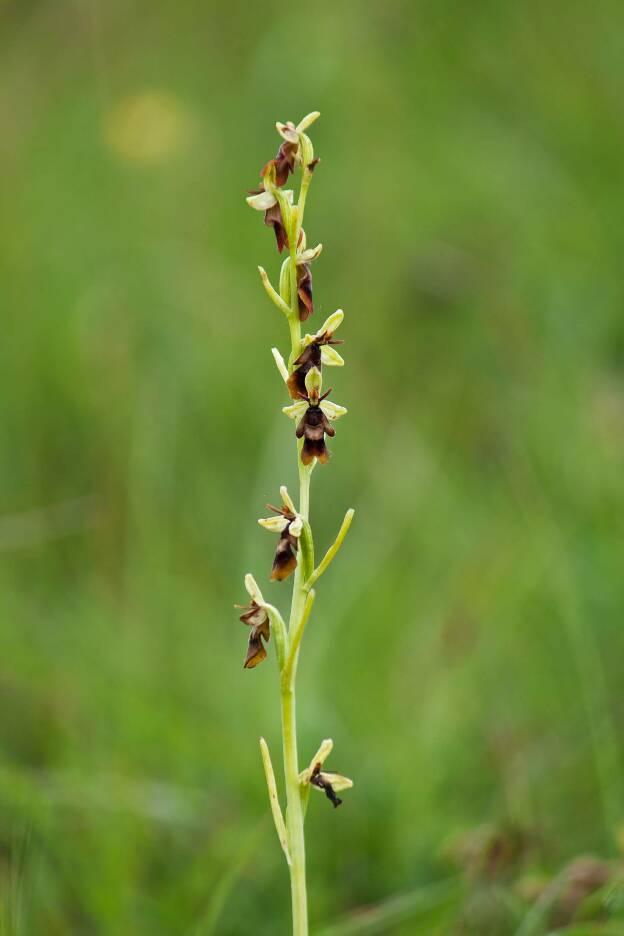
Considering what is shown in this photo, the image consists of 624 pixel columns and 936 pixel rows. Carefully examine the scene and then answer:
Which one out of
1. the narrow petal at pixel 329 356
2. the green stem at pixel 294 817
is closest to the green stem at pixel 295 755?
the green stem at pixel 294 817

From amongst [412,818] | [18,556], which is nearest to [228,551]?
[18,556]

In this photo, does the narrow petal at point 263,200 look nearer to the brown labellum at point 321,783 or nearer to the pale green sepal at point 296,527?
the pale green sepal at point 296,527

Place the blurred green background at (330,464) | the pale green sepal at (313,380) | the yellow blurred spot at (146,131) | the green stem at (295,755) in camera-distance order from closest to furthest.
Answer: the green stem at (295,755)
the pale green sepal at (313,380)
the blurred green background at (330,464)
the yellow blurred spot at (146,131)

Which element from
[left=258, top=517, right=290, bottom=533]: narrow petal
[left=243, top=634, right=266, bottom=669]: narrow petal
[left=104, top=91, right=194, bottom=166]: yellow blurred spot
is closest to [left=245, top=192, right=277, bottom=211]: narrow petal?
[left=258, top=517, right=290, bottom=533]: narrow petal

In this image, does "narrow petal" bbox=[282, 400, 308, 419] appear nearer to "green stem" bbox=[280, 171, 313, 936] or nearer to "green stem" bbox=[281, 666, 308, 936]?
"green stem" bbox=[280, 171, 313, 936]

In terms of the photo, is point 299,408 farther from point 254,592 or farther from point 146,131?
point 146,131

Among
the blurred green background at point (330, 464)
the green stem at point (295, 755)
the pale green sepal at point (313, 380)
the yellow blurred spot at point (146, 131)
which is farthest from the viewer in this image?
the yellow blurred spot at point (146, 131)
